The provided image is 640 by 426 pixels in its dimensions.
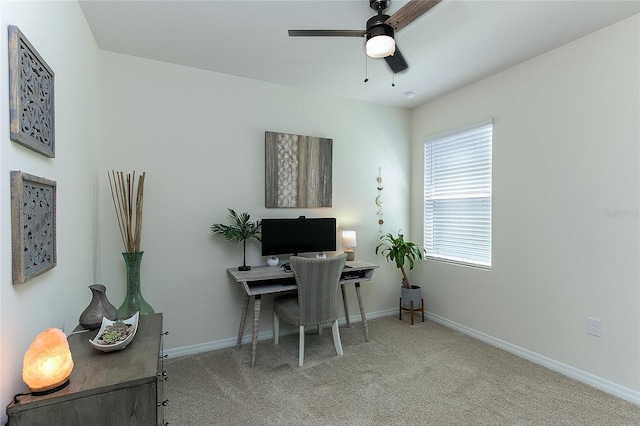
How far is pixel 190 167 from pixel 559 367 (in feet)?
11.7

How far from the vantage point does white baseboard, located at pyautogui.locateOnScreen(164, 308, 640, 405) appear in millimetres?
2291

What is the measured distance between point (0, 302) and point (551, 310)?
345cm

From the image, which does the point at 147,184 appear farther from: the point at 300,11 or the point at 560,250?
the point at 560,250

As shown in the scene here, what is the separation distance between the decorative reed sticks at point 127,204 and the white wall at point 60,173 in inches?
9.3

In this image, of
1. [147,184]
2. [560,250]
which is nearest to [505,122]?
[560,250]

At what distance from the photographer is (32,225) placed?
1.28 metres

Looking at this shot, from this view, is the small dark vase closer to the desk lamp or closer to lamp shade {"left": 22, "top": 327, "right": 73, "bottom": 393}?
lamp shade {"left": 22, "top": 327, "right": 73, "bottom": 393}

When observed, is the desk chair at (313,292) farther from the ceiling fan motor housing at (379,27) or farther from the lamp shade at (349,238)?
the ceiling fan motor housing at (379,27)

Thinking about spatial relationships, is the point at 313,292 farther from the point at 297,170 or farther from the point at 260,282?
the point at 297,170

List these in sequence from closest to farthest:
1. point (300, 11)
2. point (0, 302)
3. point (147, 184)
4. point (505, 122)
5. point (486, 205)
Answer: point (0, 302) < point (300, 11) < point (147, 184) < point (505, 122) < point (486, 205)

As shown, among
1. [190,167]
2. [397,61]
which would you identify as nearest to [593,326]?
[397,61]

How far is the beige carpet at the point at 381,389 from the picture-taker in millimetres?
2047

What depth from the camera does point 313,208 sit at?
356 cm

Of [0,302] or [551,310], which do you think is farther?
[551,310]
